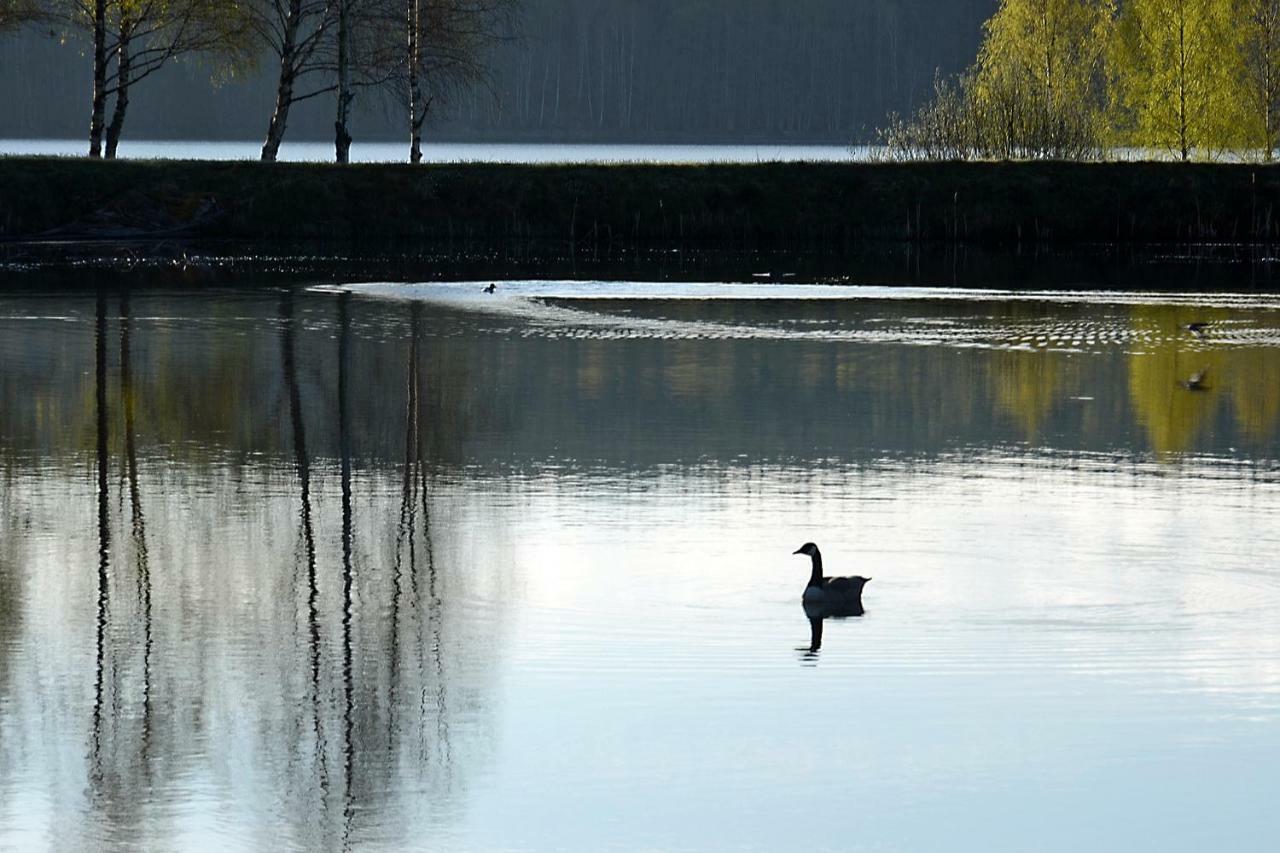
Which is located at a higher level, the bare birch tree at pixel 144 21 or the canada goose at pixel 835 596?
the bare birch tree at pixel 144 21

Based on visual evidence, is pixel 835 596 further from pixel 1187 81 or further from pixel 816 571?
pixel 1187 81

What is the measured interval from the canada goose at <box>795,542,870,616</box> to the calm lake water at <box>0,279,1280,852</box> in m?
0.13

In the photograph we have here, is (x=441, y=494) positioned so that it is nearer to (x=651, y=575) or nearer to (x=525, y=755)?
(x=651, y=575)

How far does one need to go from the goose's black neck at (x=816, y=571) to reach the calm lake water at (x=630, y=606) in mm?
305

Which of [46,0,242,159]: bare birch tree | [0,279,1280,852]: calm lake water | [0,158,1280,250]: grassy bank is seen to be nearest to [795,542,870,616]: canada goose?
[0,279,1280,852]: calm lake water

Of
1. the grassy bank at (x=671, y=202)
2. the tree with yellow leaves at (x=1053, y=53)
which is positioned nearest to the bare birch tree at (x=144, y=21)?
the grassy bank at (x=671, y=202)

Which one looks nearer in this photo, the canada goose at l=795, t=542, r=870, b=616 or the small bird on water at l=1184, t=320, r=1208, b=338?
the canada goose at l=795, t=542, r=870, b=616

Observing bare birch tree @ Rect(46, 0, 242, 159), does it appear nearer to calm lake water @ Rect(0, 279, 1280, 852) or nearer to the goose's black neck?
calm lake water @ Rect(0, 279, 1280, 852)

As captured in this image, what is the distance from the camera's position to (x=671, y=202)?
52469 mm

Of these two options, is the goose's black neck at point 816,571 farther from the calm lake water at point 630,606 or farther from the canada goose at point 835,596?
the calm lake water at point 630,606

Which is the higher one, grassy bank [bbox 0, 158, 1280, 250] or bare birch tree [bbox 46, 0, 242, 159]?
bare birch tree [bbox 46, 0, 242, 159]

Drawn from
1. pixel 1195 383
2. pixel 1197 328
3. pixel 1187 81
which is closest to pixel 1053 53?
pixel 1187 81

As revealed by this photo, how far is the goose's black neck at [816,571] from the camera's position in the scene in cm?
1414

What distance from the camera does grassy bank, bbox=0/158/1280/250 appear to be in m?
50.6
